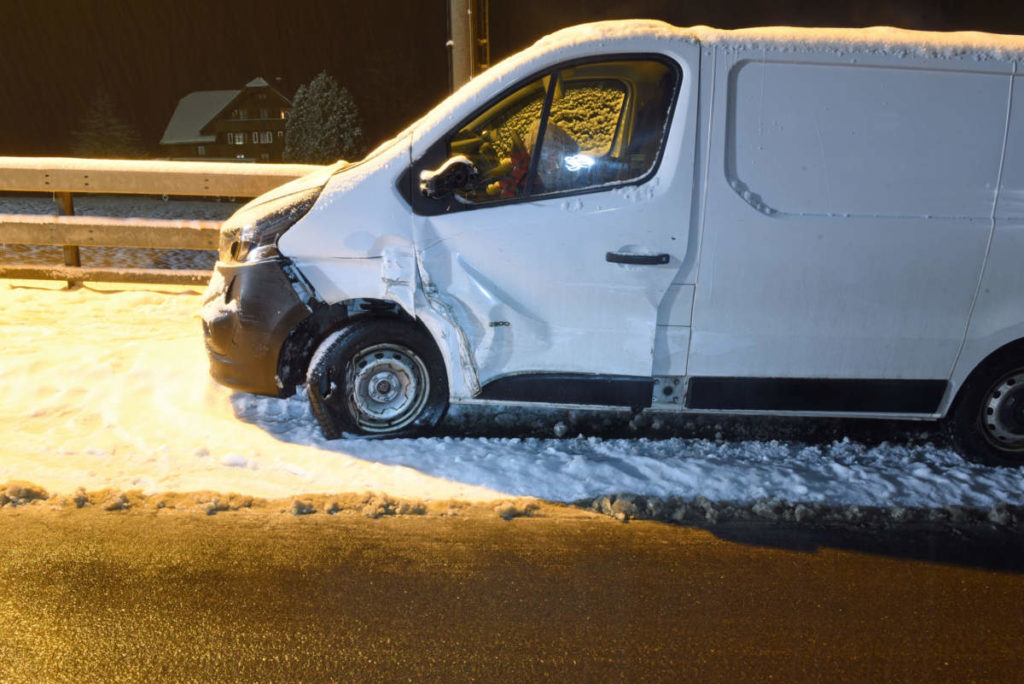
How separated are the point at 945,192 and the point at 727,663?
2.70 m

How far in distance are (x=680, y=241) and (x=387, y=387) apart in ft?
5.83

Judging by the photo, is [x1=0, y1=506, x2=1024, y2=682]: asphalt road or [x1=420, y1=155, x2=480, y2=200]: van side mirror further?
[x1=420, y1=155, x2=480, y2=200]: van side mirror

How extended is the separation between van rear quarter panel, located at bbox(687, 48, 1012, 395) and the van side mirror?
3.98 feet

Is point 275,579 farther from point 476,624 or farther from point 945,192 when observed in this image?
point 945,192

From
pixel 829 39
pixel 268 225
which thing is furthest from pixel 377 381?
pixel 829 39

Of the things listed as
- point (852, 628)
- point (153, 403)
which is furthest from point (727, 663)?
point (153, 403)

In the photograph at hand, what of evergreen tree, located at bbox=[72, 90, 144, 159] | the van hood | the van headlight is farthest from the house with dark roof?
the van headlight

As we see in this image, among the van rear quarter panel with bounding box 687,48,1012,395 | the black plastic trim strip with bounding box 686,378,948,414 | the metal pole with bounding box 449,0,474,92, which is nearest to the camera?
the van rear quarter panel with bounding box 687,48,1012,395

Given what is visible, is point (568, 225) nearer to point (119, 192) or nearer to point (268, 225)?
point (268, 225)

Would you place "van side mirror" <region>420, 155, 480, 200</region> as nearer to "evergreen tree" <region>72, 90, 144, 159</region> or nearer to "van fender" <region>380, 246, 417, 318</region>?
"van fender" <region>380, 246, 417, 318</region>

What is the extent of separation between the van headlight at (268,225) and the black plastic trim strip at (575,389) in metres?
1.37

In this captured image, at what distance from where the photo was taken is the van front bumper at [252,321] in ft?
15.1

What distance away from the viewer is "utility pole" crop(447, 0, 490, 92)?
8531mm

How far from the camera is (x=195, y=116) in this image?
91562 mm
